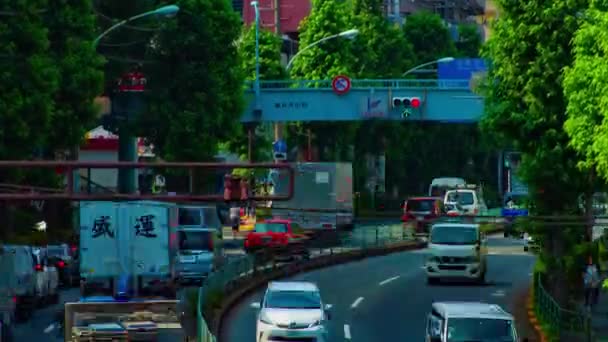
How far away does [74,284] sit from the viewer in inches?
2263

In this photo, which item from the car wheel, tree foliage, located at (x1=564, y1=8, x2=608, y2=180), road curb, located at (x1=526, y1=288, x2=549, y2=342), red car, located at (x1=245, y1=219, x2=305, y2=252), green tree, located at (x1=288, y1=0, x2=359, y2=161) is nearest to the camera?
tree foliage, located at (x1=564, y1=8, x2=608, y2=180)

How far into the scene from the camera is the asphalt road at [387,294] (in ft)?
142

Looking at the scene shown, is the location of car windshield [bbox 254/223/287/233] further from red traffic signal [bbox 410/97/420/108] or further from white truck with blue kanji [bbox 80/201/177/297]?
white truck with blue kanji [bbox 80/201/177/297]

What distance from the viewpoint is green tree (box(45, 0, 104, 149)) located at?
60.2m

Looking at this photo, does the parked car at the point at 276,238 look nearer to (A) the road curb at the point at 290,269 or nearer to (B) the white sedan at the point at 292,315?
(A) the road curb at the point at 290,269

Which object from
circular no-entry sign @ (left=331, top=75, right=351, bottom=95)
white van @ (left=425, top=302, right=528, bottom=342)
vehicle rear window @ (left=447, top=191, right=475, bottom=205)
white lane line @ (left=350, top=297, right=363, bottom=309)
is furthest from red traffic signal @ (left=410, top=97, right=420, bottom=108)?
white van @ (left=425, top=302, right=528, bottom=342)

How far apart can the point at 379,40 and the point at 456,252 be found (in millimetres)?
55521

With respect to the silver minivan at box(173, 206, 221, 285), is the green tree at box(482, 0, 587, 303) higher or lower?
higher

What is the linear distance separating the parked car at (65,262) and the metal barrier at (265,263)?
565 centimetres

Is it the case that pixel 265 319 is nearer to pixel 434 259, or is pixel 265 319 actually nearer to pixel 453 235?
pixel 453 235

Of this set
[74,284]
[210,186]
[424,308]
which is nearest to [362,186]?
[210,186]

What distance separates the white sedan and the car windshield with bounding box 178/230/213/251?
15793 mm

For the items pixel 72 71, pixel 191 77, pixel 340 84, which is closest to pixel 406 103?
pixel 340 84

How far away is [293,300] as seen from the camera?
1511 inches
